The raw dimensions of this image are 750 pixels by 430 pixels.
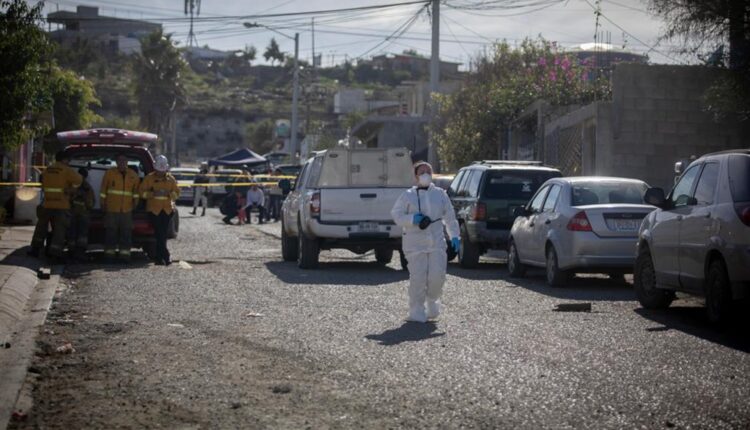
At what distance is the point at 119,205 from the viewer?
2016 centimetres

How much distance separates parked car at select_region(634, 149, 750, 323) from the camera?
36.7 ft

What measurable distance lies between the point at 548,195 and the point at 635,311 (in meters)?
4.38

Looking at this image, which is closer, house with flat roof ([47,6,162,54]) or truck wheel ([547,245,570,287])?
truck wheel ([547,245,570,287])

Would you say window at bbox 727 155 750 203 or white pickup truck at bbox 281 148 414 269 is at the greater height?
window at bbox 727 155 750 203

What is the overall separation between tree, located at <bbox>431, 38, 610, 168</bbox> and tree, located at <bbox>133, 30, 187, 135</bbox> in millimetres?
34970

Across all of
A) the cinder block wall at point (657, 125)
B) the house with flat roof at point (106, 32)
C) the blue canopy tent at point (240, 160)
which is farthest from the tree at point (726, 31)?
the house with flat roof at point (106, 32)

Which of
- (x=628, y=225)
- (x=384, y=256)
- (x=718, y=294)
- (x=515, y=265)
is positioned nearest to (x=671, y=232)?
(x=718, y=294)

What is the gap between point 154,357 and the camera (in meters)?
9.82

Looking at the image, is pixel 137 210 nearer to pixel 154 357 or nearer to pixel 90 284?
pixel 90 284

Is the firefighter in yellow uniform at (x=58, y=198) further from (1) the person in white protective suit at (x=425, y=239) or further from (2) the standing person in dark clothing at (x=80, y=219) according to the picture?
(1) the person in white protective suit at (x=425, y=239)

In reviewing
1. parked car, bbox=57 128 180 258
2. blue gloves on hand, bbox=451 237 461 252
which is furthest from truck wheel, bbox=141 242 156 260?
blue gloves on hand, bbox=451 237 461 252

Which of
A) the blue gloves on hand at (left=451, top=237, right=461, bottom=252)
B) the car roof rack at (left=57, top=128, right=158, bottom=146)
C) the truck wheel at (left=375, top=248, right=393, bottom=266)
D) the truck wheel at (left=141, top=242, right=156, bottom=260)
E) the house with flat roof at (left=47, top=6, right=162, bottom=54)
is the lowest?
the truck wheel at (left=375, top=248, right=393, bottom=266)

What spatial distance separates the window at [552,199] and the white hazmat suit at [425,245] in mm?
4459

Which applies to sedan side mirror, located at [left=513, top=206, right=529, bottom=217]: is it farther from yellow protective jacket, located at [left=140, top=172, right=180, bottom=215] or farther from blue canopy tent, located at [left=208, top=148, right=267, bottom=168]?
blue canopy tent, located at [left=208, top=148, right=267, bottom=168]
